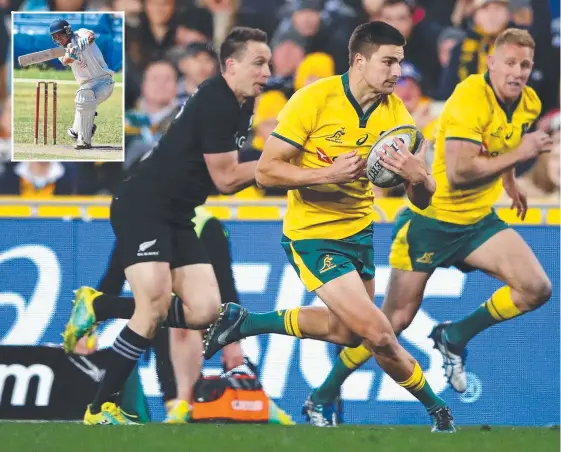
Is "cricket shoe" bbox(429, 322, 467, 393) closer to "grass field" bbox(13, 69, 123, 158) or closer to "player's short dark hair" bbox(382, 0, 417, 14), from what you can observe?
"player's short dark hair" bbox(382, 0, 417, 14)

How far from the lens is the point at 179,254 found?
7.20 m

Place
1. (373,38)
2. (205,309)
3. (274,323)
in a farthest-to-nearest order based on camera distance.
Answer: (205,309), (274,323), (373,38)

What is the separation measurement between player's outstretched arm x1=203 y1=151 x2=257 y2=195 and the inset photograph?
1047mm

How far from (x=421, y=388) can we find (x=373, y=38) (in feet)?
6.14

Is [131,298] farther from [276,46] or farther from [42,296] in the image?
[276,46]

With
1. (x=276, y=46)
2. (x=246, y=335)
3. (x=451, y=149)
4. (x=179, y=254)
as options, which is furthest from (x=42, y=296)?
(x=451, y=149)

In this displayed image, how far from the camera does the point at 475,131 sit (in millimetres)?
7023

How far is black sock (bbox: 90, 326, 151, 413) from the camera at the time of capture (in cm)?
696

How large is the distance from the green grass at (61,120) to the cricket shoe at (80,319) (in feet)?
3.40

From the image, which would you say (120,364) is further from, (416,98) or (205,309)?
(416,98)

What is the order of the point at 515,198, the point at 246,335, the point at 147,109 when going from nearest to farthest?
the point at 246,335 → the point at 515,198 → the point at 147,109

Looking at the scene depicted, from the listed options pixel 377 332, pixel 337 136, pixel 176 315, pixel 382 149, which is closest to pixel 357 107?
Result: pixel 337 136

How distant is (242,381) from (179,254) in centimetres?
100

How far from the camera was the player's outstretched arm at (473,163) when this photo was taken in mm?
6840
